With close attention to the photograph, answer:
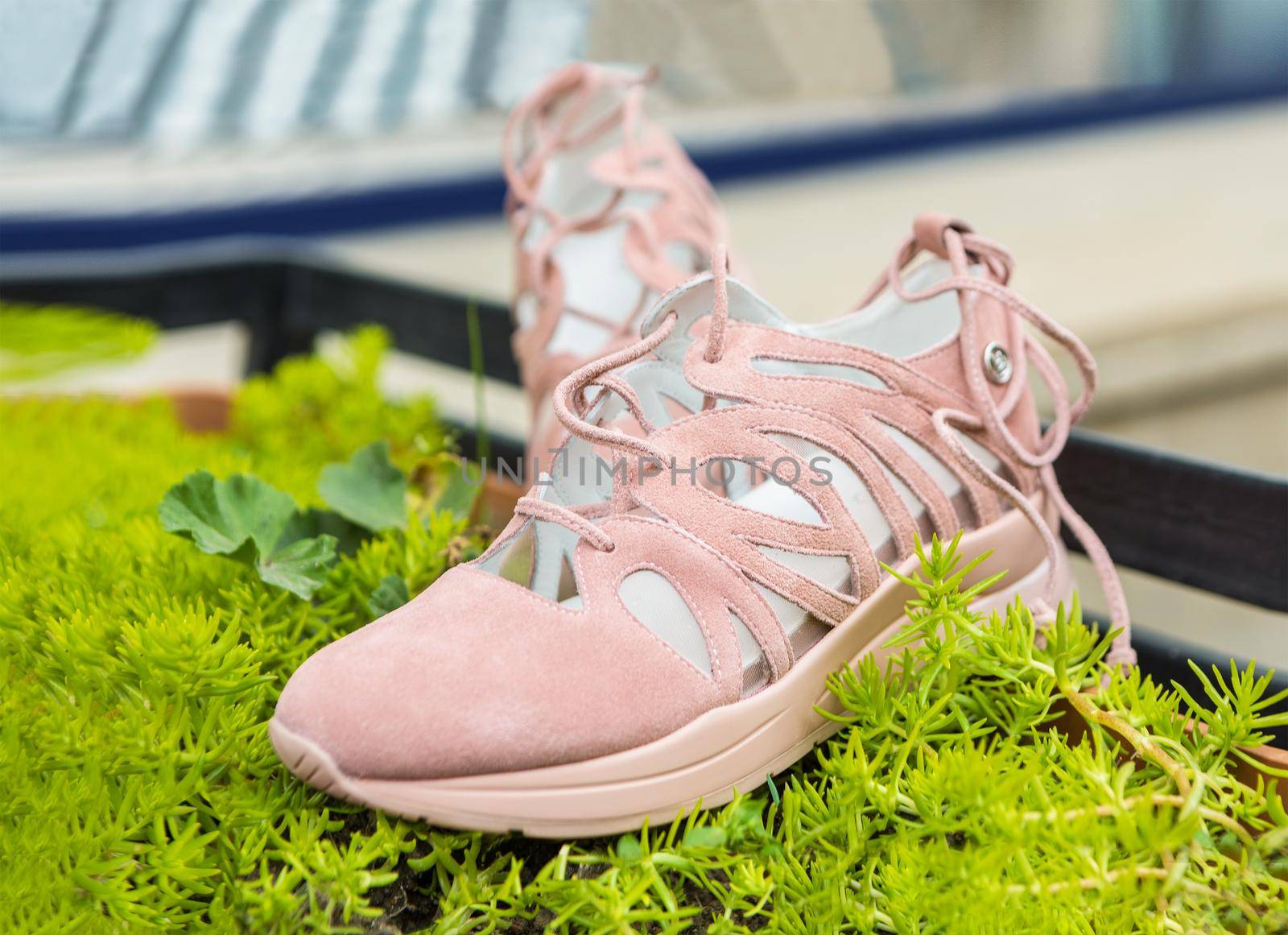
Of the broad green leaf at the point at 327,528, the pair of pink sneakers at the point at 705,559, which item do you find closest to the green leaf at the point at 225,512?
the broad green leaf at the point at 327,528

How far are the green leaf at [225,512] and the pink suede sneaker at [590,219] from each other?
0.54ft

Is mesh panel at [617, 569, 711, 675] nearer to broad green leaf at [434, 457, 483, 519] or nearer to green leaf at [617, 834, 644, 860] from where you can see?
green leaf at [617, 834, 644, 860]

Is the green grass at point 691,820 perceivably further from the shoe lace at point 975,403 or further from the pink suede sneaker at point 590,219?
the pink suede sneaker at point 590,219

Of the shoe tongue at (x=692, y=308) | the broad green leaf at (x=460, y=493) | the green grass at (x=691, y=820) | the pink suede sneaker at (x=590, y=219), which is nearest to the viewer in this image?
the green grass at (x=691, y=820)

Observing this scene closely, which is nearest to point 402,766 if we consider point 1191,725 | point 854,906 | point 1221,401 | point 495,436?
point 854,906

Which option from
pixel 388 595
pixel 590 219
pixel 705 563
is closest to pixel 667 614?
pixel 705 563

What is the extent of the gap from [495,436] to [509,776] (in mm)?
458

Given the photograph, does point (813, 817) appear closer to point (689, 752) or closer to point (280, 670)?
point (689, 752)

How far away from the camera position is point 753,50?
95 cm

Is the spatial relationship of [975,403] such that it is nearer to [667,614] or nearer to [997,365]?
[997,365]

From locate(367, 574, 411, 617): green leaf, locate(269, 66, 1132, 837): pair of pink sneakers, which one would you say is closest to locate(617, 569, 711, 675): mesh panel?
locate(269, 66, 1132, 837): pair of pink sneakers

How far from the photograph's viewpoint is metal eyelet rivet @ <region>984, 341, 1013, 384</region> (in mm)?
412

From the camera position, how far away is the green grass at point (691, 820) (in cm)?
29

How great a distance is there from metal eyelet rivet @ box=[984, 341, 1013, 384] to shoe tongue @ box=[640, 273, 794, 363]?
77 millimetres
